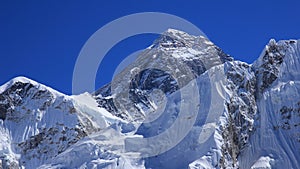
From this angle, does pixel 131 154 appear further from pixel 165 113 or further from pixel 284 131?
pixel 284 131

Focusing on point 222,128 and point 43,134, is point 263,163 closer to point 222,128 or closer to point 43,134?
point 222,128

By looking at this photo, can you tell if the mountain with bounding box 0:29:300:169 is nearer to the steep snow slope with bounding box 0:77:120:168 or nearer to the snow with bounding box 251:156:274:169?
the snow with bounding box 251:156:274:169

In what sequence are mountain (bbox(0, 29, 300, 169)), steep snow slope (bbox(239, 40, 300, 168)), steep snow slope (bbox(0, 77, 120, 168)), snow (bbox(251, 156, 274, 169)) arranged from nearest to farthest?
snow (bbox(251, 156, 274, 169)) → mountain (bbox(0, 29, 300, 169)) → steep snow slope (bbox(239, 40, 300, 168)) → steep snow slope (bbox(0, 77, 120, 168))

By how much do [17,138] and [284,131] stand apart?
94.6m

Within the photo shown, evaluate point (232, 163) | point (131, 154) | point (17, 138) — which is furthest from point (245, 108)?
point (17, 138)

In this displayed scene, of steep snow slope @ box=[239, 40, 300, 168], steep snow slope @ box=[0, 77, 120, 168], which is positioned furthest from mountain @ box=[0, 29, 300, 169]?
steep snow slope @ box=[0, 77, 120, 168]

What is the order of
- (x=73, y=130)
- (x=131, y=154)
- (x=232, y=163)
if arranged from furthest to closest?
(x=73, y=130) → (x=131, y=154) → (x=232, y=163)

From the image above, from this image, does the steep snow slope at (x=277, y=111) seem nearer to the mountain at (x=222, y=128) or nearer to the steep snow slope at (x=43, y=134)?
the mountain at (x=222, y=128)

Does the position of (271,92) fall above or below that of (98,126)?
below

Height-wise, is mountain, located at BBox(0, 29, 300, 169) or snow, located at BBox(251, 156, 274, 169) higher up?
mountain, located at BBox(0, 29, 300, 169)

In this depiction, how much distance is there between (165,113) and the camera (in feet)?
427

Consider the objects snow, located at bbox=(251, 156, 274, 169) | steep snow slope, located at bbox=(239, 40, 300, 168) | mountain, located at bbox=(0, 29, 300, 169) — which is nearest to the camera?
snow, located at bbox=(251, 156, 274, 169)

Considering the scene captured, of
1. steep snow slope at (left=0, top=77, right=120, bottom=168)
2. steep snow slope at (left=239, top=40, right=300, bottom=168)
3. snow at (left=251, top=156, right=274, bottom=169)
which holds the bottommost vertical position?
snow at (left=251, top=156, right=274, bottom=169)

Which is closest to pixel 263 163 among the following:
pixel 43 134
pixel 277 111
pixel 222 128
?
pixel 222 128
